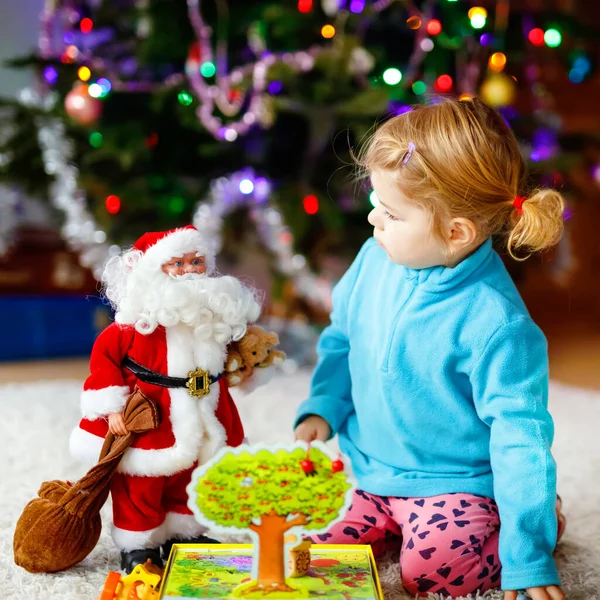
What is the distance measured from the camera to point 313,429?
1.09 meters

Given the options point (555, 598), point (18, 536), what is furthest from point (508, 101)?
point (18, 536)

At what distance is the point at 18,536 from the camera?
0.97 metres

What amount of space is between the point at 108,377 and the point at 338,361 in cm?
37


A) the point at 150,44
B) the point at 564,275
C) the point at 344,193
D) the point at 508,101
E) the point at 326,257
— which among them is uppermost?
the point at 150,44

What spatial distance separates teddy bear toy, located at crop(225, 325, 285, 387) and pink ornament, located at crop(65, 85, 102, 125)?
112 centimetres

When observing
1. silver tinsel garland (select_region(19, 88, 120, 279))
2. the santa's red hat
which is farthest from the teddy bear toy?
silver tinsel garland (select_region(19, 88, 120, 279))

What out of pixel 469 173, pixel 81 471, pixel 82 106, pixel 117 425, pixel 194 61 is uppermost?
pixel 194 61

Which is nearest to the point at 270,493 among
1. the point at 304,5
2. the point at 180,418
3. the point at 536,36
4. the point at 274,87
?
the point at 180,418

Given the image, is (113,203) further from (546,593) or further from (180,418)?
(546,593)

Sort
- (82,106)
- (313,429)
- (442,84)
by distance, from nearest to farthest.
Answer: (313,429)
(82,106)
(442,84)

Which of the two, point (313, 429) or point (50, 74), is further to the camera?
point (50, 74)

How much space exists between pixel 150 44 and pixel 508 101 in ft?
3.15

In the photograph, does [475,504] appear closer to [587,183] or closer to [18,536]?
Result: [18,536]

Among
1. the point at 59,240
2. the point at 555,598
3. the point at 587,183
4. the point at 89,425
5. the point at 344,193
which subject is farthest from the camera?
the point at 587,183
